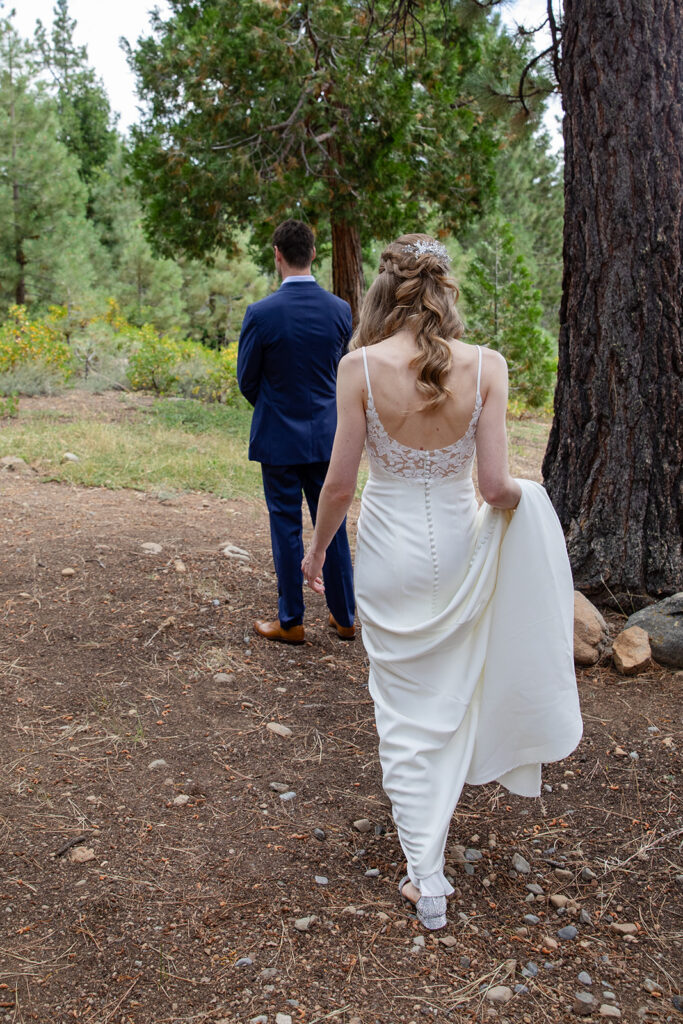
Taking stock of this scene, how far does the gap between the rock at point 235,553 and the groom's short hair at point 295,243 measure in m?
1.93

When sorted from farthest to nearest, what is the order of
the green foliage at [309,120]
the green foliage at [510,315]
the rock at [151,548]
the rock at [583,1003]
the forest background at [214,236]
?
the green foliage at [510,315] < the forest background at [214,236] < the green foliage at [309,120] < the rock at [151,548] < the rock at [583,1003]

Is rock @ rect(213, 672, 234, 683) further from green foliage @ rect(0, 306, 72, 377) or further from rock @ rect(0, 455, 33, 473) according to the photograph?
green foliage @ rect(0, 306, 72, 377)

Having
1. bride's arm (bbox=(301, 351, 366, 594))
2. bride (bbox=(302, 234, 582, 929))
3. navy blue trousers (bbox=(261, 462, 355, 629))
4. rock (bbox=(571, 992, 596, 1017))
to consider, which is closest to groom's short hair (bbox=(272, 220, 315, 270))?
navy blue trousers (bbox=(261, 462, 355, 629))

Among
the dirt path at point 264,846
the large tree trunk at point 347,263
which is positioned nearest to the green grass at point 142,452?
the large tree trunk at point 347,263

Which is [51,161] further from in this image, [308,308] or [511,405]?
[308,308]

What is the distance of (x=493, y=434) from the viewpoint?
97.7 inches

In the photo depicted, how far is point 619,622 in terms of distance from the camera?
4.23 m

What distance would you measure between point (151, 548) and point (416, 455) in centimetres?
306

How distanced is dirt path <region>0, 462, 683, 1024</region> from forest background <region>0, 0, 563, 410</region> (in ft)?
14.3

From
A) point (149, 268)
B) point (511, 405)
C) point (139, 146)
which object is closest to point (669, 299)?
point (139, 146)

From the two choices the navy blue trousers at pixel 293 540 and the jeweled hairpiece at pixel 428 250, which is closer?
the jeweled hairpiece at pixel 428 250

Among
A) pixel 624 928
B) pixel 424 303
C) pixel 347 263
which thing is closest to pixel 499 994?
pixel 624 928

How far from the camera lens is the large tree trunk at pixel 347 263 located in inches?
416

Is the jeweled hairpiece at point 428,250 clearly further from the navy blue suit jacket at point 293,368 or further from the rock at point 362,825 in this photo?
the rock at point 362,825
